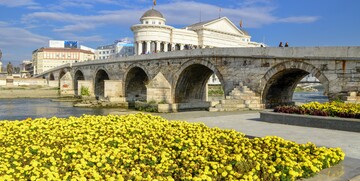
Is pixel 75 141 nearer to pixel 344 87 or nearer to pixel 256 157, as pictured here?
pixel 256 157

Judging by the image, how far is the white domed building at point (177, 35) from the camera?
213 ft

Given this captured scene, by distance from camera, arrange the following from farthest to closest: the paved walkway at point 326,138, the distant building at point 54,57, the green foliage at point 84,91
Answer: the distant building at point 54,57
the green foliage at point 84,91
the paved walkway at point 326,138

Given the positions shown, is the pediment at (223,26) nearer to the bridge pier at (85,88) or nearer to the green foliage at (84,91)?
the bridge pier at (85,88)

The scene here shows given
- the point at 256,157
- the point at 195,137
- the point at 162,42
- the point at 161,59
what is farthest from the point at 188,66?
the point at 162,42

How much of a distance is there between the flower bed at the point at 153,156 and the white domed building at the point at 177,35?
58.4 meters

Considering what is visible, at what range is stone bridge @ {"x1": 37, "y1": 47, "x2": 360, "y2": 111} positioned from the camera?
15.0m

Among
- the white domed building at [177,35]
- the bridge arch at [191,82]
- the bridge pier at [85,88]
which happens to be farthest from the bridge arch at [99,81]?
the white domed building at [177,35]

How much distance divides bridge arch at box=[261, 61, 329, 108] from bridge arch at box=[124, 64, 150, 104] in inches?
690

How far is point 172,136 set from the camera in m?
6.82

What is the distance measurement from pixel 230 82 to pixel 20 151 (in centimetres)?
1573

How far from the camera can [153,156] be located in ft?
16.9

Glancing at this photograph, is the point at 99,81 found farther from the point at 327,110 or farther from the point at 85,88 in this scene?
the point at 327,110

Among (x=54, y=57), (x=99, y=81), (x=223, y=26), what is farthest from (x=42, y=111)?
(x=54, y=57)

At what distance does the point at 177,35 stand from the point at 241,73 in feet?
167
